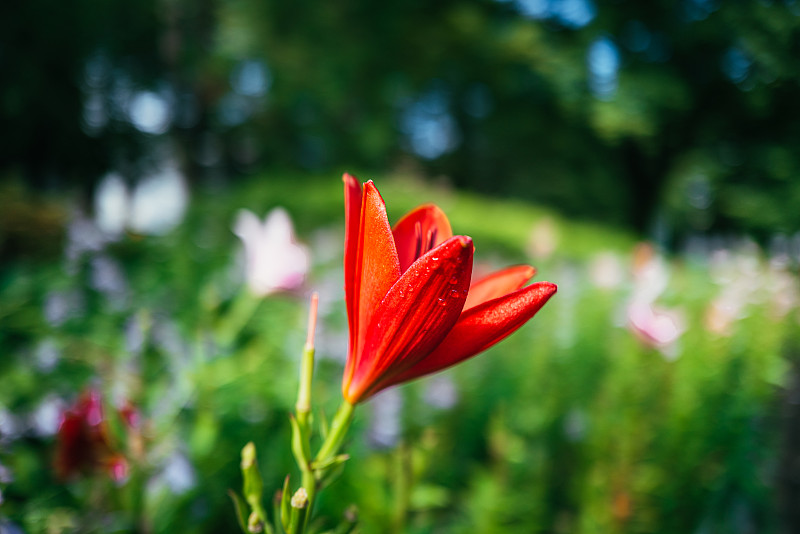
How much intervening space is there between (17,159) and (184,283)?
1137 centimetres

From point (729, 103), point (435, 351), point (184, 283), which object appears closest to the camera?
point (435, 351)

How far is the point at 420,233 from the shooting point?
460 mm

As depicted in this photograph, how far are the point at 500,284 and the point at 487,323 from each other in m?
0.07

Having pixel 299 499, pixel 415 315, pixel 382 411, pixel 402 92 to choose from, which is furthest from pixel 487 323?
pixel 402 92

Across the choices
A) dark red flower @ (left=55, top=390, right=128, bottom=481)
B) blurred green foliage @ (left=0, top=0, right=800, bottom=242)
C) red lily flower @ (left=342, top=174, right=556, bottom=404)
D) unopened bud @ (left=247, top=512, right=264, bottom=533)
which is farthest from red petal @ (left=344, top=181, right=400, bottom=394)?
blurred green foliage @ (left=0, top=0, right=800, bottom=242)

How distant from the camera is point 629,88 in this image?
31.7 feet

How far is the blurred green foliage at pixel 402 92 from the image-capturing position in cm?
927

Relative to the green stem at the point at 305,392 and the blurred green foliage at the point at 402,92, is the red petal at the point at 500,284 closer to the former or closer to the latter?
the green stem at the point at 305,392

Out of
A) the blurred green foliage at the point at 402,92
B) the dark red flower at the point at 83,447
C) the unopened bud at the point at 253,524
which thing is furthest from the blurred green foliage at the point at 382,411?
the blurred green foliage at the point at 402,92

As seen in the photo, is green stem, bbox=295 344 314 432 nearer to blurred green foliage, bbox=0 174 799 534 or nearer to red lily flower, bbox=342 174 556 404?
red lily flower, bbox=342 174 556 404

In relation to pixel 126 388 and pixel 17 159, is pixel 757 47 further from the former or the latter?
pixel 17 159

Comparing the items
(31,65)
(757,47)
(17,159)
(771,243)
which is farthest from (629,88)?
(17,159)

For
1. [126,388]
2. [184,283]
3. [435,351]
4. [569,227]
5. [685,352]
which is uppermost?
[435,351]

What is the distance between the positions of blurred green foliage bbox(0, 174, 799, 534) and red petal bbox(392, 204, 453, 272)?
0.30 m
